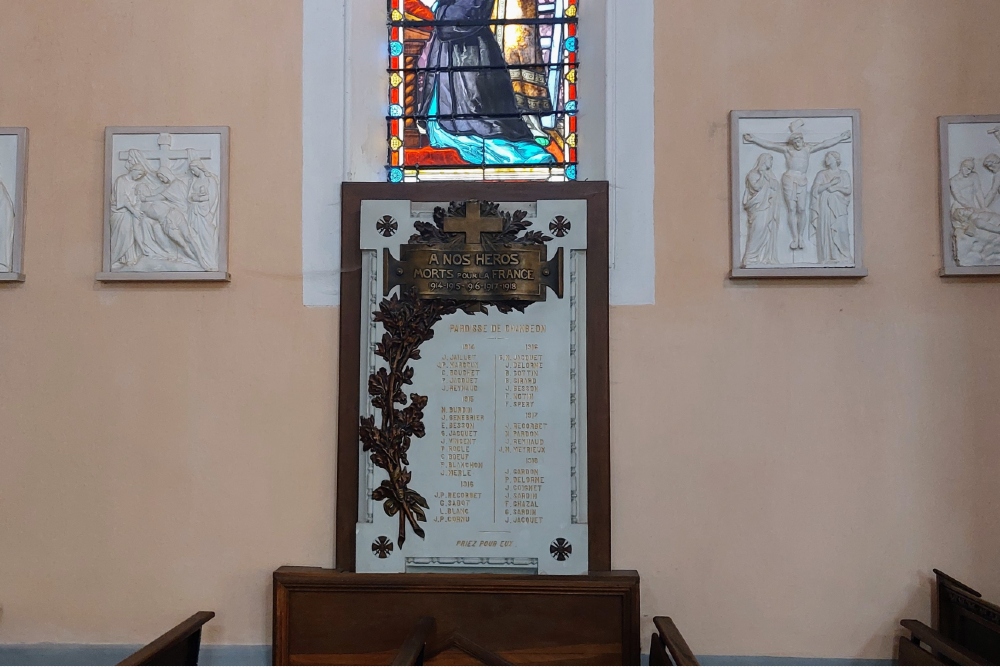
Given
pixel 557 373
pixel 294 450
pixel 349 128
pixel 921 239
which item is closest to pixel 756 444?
pixel 557 373

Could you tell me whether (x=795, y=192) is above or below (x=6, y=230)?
above

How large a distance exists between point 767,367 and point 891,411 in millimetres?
520

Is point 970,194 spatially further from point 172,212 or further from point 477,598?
point 172,212

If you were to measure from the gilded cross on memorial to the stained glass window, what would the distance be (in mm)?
353

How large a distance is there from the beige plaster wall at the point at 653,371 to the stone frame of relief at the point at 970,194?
61mm

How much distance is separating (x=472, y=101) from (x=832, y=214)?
63.4 inches

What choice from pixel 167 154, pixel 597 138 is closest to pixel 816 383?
pixel 597 138

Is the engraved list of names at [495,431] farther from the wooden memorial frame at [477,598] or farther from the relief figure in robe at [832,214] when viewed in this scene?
the relief figure in robe at [832,214]

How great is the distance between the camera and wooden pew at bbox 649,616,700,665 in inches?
110

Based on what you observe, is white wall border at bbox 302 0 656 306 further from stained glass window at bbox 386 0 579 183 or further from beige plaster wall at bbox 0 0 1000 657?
stained glass window at bbox 386 0 579 183

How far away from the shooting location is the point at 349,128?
363 cm

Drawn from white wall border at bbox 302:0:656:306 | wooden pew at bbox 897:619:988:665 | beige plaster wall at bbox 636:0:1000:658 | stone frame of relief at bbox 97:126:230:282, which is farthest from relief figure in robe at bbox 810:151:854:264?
stone frame of relief at bbox 97:126:230:282

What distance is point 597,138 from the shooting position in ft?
12.1

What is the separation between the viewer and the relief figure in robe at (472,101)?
380 centimetres
